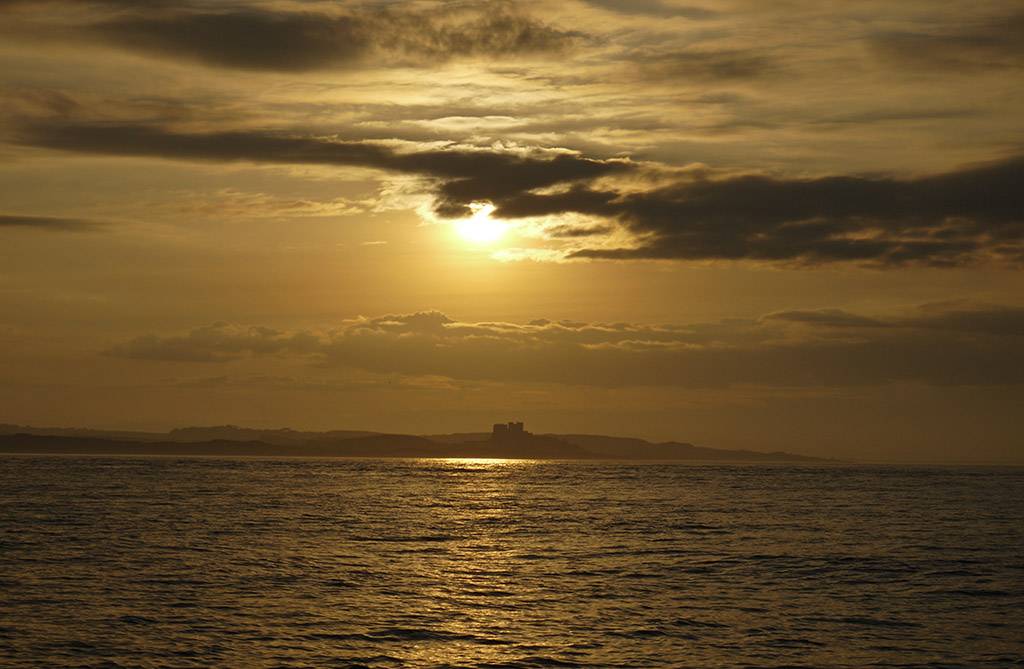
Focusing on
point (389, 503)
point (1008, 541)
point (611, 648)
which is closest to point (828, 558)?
point (1008, 541)

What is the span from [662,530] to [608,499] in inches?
2267

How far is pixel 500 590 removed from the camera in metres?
60.5

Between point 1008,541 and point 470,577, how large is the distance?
51.6 metres

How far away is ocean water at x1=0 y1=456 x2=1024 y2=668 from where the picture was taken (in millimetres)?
44156

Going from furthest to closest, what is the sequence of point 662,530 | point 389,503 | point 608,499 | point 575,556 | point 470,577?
point 608,499, point 389,503, point 662,530, point 575,556, point 470,577

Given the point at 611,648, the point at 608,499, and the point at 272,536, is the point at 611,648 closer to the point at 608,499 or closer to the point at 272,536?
the point at 272,536

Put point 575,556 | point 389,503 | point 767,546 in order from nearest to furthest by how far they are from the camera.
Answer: point 575,556, point 767,546, point 389,503

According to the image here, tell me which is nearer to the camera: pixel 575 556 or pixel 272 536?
pixel 575 556

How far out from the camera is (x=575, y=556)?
254ft

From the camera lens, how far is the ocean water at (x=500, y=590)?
145ft

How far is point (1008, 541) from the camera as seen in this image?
9419cm

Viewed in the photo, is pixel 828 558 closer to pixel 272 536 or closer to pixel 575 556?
pixel 575 556

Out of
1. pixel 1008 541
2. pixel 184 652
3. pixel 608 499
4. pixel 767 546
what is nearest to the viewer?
pixel 184 652

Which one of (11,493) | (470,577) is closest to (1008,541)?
(470,577)
